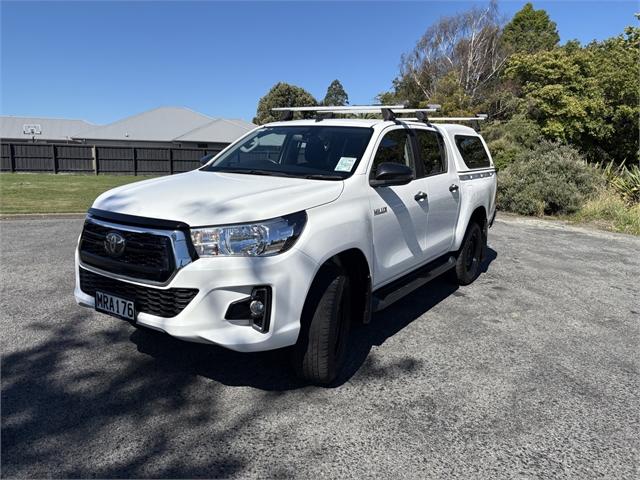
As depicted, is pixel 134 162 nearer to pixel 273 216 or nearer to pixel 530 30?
pixel 273 216

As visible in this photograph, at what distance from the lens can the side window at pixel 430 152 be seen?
5.10 m

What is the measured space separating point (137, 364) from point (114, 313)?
681mm

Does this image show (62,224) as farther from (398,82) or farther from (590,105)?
(398,82)

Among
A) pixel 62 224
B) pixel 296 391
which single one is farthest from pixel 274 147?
pixel 62 224

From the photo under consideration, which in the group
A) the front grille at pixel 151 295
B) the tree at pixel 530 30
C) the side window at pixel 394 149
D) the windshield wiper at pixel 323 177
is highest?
the tree at pixel 530 30

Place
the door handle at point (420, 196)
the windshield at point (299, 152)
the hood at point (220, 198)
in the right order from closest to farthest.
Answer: the hood at point (220, 198) < the windshield at point (299, 152) < the door handle at point (420, 196)

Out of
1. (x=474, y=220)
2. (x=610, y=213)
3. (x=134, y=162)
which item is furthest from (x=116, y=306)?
(x=134, y=162)

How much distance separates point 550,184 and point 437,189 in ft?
33.0

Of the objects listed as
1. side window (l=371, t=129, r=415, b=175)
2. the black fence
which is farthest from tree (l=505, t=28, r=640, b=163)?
side window (l=371, t=129, r=415, b=175)

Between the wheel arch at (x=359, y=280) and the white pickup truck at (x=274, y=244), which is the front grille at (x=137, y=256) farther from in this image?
the wheel arch at (x=359, y=280)

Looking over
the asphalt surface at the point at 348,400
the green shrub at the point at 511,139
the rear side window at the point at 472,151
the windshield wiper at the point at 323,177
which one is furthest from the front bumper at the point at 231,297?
the green shrub at the point at 511,139

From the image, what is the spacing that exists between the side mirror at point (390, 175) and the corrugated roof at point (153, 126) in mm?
41020

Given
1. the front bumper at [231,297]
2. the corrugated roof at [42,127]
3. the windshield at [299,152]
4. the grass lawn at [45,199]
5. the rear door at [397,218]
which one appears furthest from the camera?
the corrugated roof at [42,127]

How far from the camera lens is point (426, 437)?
119 inches
